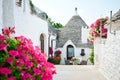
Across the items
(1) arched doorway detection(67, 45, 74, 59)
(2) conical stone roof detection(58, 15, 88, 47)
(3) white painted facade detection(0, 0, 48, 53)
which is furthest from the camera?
(2) conical stone roof detection(58, 15, 88, 47)

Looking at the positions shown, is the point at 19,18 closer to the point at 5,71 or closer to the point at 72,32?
the point at 5,71

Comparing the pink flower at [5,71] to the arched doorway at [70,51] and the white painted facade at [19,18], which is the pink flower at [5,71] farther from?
the arched doorway at [70,51]

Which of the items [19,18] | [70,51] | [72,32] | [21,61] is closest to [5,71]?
[21,61]

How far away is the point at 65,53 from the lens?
1464 inches

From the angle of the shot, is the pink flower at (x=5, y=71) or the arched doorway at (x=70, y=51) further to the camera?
the arched doorway at (x=70, y=51)

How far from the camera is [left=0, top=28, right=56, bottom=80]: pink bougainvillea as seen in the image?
12.8ft

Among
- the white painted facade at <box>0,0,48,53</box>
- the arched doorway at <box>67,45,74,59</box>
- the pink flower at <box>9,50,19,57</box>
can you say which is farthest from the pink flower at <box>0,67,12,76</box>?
the arched doorway at <box>67,45,74,59</box>

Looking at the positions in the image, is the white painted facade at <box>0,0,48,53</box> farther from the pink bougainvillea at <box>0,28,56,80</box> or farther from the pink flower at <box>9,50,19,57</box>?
the pink flower at <box>9,50,19,57</box>

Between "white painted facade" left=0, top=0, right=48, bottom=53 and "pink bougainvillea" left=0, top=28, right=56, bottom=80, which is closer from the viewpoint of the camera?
"pink bougainvillea" left=0, top=28, right=56, bottom=80

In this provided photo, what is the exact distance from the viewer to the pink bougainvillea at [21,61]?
389 centimetres

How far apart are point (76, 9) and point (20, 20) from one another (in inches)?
1128

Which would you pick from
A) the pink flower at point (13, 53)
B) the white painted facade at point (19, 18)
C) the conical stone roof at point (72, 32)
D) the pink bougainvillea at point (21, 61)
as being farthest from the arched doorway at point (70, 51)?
the pink flower at point (13, 53)

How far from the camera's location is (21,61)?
398 centimetres

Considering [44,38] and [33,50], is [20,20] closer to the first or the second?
[33,50]
